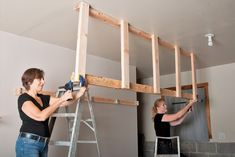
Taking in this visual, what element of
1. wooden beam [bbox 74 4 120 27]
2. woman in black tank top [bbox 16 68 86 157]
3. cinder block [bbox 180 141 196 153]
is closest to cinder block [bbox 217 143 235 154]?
cinder block [bbox 180 141 196 153]

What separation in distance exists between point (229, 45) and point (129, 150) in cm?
250

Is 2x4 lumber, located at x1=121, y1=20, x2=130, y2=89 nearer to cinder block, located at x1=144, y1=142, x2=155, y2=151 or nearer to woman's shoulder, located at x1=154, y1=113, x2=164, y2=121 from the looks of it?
woman's shoulder, located at x1=154, y1=113, x2=164, y2=121

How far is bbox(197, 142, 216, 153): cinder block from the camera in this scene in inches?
183

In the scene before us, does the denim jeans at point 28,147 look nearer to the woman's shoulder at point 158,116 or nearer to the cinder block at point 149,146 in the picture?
the woman's shoulder at point 158,116

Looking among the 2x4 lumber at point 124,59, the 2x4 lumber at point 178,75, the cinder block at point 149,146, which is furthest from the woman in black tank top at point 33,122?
the cinder block at point 149,146

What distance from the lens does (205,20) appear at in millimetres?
2814

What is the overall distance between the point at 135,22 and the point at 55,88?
61.1 inches

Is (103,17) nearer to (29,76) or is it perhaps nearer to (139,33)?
(139,33)

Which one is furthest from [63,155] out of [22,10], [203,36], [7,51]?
[203,36]

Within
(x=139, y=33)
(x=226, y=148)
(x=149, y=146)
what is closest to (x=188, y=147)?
(x=226, y=148)

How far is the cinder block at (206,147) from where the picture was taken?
4.66 m

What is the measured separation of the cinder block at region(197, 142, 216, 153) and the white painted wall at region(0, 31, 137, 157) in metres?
1.30

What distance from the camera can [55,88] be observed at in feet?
11.7

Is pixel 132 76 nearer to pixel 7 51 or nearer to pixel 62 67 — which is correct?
pixel 62 67
